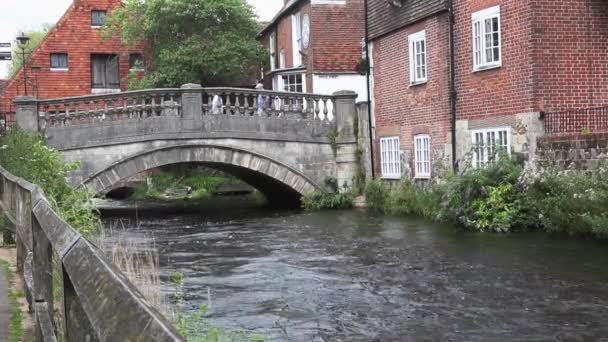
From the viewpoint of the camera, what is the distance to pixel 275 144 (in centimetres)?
2169

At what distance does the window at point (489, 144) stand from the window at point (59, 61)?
2404 cm

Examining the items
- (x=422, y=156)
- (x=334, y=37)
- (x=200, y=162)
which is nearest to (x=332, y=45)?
(x=334, y=37)

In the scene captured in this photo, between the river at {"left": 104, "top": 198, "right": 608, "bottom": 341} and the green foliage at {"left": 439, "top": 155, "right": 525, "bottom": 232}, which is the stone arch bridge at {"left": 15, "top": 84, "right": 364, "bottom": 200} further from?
the green foliage at {"left": 439, "top": 155, "right": 525, "bottom": 232}

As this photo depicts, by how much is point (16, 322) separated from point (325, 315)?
3964 millimetres

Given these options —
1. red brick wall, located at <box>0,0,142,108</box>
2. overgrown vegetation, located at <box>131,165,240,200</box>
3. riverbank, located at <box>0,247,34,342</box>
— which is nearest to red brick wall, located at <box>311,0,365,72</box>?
overgrown vegetation, located at <box>131,165,240,200</box>

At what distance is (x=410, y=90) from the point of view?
66.0ft

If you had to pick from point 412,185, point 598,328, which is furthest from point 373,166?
point 598,328

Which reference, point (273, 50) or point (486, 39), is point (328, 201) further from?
point (273, 50)

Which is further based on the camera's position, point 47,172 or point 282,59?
point 282,59

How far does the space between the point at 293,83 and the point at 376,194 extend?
34.6 ft

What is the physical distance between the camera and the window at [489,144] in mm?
15789

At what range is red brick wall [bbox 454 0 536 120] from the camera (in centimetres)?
1523

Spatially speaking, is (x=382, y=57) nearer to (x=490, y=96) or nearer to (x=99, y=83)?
(x=490, y=96)

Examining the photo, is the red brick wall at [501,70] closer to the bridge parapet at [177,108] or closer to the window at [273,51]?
the bridge parapet at [177,108]
